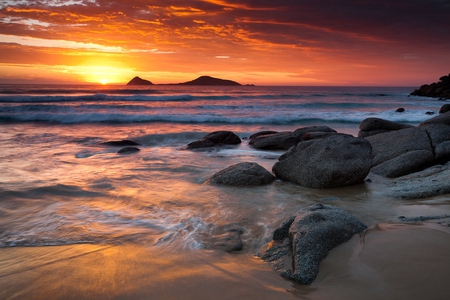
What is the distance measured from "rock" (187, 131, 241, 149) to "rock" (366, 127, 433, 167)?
16.4 feet

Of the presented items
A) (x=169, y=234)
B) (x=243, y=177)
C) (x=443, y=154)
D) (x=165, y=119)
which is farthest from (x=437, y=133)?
(x=165, y=119)

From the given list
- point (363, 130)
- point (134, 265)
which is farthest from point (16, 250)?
point (363, 130)

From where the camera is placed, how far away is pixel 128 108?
2662cm

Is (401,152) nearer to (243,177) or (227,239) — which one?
(243,177)

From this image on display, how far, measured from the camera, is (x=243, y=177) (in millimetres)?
6406

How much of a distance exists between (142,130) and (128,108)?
1067 cm

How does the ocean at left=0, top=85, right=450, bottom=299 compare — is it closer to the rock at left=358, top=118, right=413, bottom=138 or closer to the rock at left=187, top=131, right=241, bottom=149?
the rock at left=187, top=131, right=241, bottom=149

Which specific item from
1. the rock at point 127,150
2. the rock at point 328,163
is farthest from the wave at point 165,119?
the rock at point 328,163

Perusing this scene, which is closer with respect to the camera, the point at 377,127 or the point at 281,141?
the point at 377,127

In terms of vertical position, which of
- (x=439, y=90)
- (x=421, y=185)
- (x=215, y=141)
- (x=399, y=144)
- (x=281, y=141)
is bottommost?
(x=215, y=141)

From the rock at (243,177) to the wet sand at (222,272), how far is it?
2864 millimetres

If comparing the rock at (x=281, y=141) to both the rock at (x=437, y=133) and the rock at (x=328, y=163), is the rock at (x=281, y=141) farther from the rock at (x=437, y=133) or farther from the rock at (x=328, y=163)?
the rock at (x=328, y=163)

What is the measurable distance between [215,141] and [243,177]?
539 cm

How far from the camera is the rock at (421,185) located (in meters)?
5.12
